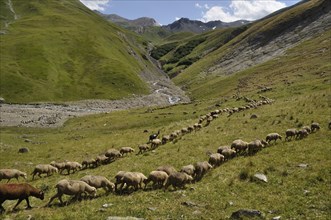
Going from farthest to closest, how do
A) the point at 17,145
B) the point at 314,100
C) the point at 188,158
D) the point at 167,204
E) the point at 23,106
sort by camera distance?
1. the point at 23,106
2. the point at 17,145
3. the point at 314,100
4. the point at 188,158
5. the point at 167,204

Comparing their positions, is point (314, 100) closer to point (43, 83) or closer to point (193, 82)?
point (43, 83)

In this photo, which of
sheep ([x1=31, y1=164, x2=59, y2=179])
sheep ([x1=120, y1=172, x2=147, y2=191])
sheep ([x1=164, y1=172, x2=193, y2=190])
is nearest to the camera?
sheep ([x1=120, y1=172, x2=147, y2=191])

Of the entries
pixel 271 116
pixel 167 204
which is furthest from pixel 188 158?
pixel 271 116

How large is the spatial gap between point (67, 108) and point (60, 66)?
4279 centimetres

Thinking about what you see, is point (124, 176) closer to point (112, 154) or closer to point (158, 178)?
point (158, 178)

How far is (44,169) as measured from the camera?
97.9 feet

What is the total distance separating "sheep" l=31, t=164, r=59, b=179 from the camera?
2955cm

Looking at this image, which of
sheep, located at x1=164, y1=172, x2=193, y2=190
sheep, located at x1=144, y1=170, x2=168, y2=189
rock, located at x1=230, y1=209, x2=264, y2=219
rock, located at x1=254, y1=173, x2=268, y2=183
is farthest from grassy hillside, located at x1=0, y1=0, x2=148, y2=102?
rock, located at x1=230, y1=209, x2=264, y2=219

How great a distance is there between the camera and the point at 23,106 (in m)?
99.2

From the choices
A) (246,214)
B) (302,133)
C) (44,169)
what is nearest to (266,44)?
(302,133)

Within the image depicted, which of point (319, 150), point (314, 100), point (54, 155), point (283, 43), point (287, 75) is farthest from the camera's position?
point (283, 43)

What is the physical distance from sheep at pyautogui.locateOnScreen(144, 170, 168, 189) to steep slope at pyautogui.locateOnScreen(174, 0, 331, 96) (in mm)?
101446

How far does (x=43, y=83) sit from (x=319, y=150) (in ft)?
350

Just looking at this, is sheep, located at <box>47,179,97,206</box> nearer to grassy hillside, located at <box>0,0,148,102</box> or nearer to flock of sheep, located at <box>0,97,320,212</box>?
flock of sheep, located at <box>0,97,320,212</box>
